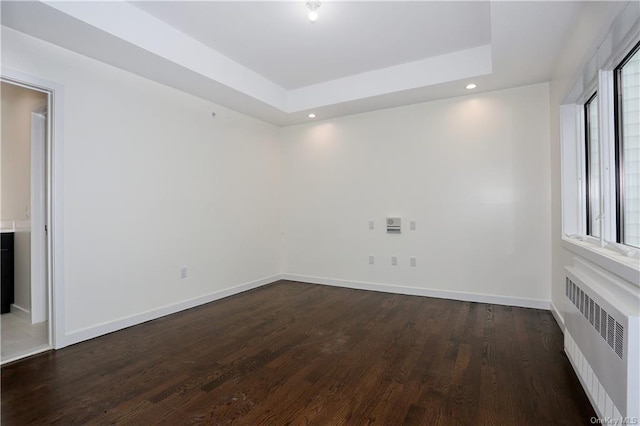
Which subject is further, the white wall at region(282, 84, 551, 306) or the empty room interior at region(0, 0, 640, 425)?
the white wall at region(282, 84, 551, 306)

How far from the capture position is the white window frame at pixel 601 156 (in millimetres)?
1789

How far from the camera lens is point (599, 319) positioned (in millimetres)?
1704

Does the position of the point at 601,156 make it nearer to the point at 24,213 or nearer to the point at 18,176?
the point at 24,213

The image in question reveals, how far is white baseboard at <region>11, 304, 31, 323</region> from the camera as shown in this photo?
11.4ft

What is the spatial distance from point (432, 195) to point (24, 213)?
4.86 m

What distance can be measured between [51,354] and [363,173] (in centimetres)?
398

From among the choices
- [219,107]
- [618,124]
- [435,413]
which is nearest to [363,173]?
[219,107]

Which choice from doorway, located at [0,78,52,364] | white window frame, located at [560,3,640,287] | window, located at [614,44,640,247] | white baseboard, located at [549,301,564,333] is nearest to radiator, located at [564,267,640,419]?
white window frame, located at [560,3,640,287]

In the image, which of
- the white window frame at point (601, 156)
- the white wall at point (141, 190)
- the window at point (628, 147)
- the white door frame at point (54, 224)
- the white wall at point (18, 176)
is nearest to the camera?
the white window frame at point (601, 156)

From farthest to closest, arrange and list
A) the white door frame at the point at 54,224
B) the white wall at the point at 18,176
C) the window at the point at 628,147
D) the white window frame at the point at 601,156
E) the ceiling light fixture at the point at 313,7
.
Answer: the white wall at the point at 18,176
the white door frame at the point at 54,224
the ceiling light fixture at the point at 313,7
the window at the point at 628,147
the white window frame at the point at 601,156

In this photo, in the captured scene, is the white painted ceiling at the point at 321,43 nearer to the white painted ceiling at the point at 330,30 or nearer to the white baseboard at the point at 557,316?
the white painted ceiling at the point at 330,30

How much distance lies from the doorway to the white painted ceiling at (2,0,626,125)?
1.19 m

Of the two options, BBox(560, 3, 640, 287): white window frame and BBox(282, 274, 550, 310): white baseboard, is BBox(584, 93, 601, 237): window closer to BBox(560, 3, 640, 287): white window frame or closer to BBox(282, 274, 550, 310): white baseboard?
BBox(560, 3, 640, 287): white window frame

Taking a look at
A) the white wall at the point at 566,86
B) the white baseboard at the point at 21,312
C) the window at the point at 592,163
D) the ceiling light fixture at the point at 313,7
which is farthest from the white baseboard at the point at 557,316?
the white baseboard at the point at 21,312
